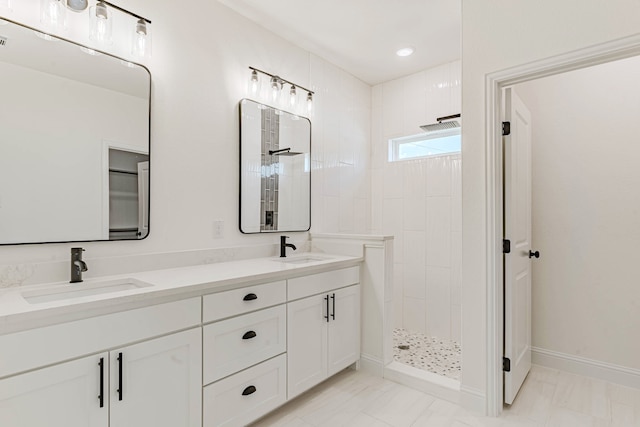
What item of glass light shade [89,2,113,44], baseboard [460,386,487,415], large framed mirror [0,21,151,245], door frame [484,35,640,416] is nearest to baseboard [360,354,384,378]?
baseboard [460,386,487,415]

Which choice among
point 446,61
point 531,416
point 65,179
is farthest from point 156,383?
point 446,61

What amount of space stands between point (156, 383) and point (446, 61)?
3493 mm

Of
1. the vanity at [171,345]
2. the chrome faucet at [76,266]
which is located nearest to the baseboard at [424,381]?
the vanity at [171,345]

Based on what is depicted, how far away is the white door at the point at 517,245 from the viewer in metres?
2.13

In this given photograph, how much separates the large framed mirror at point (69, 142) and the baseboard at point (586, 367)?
3160mm

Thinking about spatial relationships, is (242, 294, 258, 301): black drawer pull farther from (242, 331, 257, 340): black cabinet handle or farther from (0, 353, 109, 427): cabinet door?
(0, 353, 109, 427): cabinet door

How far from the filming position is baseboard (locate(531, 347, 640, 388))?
2418 millimetres

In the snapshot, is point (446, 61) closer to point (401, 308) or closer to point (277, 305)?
point (401, 308)

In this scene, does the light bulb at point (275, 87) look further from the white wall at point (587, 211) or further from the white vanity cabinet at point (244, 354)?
the white wall at point (587, 211)

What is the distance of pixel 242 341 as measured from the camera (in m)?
→ 1.83

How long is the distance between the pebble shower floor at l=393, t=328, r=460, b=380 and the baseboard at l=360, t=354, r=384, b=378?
26 centimetres

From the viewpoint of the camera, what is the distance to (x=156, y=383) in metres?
1.50

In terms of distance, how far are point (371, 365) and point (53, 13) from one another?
9.62 ft

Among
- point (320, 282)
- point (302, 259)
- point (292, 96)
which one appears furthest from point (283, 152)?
point (320, 282)
